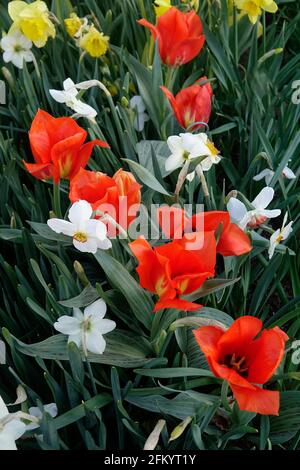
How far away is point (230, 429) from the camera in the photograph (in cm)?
117

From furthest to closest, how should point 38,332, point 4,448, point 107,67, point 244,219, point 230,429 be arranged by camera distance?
1. point 107,67
2. point 38,332
3. point 244,219
4. point 230,429
5. point 4,448

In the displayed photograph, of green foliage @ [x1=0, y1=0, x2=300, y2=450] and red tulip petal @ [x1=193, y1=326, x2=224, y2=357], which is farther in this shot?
green foliage @ [x1=0, y1=0, x2=300, y2=450]

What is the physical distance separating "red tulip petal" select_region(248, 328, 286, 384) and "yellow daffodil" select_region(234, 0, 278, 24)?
1.08 metres

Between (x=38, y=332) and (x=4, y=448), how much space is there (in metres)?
0.40

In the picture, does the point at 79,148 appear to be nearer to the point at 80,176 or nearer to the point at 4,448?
the point at 80,176

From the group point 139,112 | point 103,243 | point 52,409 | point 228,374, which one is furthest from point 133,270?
point 139,112

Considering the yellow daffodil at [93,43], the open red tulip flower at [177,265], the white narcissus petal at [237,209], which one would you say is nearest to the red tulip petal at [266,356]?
the open red tulip flower at [177,265]

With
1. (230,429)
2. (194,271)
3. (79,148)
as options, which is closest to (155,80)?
(79,148)

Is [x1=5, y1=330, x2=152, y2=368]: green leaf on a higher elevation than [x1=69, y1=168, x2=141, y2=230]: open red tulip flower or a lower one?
lower

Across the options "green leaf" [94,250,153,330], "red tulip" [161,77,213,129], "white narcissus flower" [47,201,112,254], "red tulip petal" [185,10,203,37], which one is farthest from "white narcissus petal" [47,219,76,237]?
"red tulip petal" [185,10,203,37]

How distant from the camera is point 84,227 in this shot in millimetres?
1112

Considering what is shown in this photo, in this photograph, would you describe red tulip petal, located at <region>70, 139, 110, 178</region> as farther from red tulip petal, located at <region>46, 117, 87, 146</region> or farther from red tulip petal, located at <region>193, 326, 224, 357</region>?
red tulip petal, located at <region>193, 326, 224, 357</region>

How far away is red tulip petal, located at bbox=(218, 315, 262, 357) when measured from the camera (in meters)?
1.01

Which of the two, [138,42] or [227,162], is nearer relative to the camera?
[227,162]
